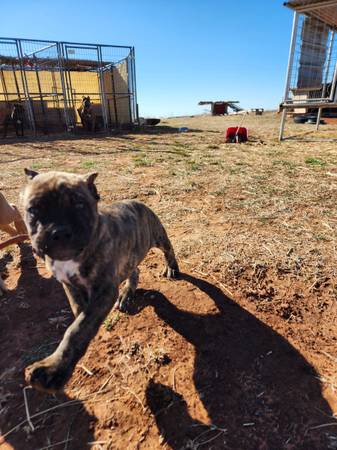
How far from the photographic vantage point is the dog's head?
1.92 metres

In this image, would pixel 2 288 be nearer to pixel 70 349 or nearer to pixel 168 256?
pixel 168 256

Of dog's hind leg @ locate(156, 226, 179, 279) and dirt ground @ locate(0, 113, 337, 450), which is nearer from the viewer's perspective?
dirt ground @ locate(0, 113, 337, 450)

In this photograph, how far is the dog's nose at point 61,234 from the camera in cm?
188

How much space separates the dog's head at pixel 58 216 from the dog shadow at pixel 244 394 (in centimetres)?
143

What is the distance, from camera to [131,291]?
3.57 metres

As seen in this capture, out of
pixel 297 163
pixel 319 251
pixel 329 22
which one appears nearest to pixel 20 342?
pixel 319 251

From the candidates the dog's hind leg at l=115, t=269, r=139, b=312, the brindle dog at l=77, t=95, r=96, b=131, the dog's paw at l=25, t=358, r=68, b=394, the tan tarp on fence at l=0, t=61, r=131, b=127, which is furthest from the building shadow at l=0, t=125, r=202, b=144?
the dog's paw at l=25, t=358, r=68, b=394

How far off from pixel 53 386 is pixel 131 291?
1791 millimetres

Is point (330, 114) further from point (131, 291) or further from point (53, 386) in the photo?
point (53, 386)

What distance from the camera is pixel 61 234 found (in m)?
1.89

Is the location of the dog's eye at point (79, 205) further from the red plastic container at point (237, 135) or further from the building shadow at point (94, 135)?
the building shadow at point (94, 135)

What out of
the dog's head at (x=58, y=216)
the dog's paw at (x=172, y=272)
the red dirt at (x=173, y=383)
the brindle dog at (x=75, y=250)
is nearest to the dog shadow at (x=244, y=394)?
the red dirt at (x=173, y=383)

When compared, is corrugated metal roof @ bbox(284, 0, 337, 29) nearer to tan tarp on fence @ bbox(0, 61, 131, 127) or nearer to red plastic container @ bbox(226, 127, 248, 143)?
red plastic container @ bbox(226, 127, 248, 143)

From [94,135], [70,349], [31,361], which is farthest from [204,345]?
[94,135]
